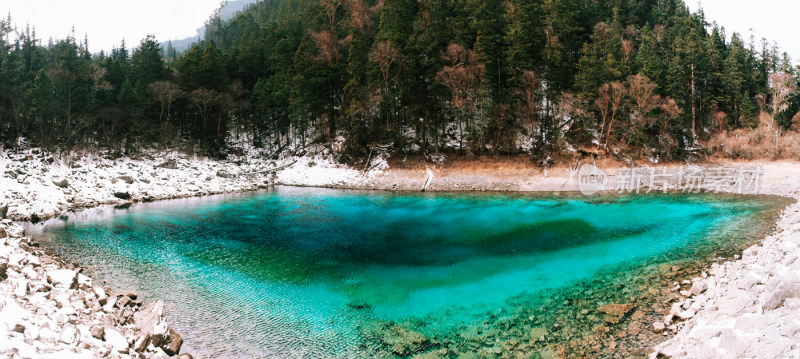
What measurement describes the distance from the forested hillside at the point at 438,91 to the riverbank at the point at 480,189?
296cm

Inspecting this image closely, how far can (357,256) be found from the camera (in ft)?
38.8

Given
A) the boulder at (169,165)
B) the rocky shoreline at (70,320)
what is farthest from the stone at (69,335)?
the boulder at (169,165)

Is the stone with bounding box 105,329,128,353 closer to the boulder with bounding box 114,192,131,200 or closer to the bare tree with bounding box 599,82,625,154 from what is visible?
the boulder with bounding box 114,192,131,200

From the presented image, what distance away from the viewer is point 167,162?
103 ft

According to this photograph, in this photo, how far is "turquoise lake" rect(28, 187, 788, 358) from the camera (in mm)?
7391

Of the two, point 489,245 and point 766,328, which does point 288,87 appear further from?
point 766,328

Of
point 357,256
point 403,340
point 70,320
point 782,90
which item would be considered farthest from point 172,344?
point 782,90

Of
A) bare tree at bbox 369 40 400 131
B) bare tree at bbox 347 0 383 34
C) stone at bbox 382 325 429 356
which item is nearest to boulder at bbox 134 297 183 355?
stone at bbox 382 325 429 356

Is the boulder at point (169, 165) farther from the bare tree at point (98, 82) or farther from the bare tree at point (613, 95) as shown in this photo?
the bare tree at point (613, 95)

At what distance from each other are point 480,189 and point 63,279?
23445 mm

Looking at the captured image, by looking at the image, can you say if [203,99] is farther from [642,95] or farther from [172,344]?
[642,95]

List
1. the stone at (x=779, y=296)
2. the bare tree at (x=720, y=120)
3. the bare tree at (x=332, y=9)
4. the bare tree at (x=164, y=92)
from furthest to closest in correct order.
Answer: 1. the bare tree at (x=332, y=9)
2. the bare tree at (x=720, y=120)
3. the bare tree at (x=164, y=92)
4. the stone at (x=779, y=296)

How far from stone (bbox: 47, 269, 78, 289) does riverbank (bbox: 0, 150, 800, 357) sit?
4.85 meters

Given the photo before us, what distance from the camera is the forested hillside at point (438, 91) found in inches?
1197
